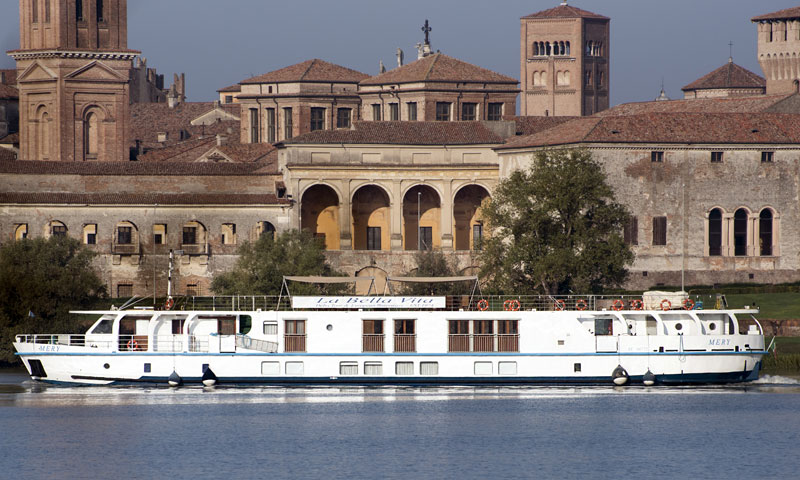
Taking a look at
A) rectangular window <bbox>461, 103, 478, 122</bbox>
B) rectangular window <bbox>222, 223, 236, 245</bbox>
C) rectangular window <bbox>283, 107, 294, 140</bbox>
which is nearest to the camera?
rectangular window <bbox>222, 223, 236, 245</bbox>

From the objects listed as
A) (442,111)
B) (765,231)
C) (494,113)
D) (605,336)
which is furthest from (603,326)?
(494,113)

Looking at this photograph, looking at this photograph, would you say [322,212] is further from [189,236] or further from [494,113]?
[494,113]

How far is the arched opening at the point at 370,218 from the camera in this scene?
110 m

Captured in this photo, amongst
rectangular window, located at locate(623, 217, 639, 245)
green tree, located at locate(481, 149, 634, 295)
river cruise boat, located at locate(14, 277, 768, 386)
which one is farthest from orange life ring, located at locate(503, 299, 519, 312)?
rectangular window, located at locate(623, 217, 639, 245)

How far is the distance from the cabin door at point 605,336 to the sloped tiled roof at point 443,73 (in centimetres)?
5407

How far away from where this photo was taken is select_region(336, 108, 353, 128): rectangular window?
126500 mm

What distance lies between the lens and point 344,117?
126812 mm

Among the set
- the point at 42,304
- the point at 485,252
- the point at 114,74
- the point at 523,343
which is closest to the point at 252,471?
the point at 523,343

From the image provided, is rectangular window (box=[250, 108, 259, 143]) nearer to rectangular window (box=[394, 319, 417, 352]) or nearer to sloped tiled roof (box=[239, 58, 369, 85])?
sloped tiled roof (box=[239, 58, 369, 85])

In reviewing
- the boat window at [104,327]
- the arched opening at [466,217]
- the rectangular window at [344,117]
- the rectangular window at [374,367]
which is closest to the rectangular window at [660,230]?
the arched opening at [466,217]

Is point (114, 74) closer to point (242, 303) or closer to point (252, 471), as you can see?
point (242, 303)

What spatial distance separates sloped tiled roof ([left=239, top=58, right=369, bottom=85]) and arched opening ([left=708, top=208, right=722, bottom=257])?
34309 mm

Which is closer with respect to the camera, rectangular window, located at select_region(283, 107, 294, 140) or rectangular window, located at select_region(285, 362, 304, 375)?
rectangular window, located at select_region(285, 362, 304, 375)

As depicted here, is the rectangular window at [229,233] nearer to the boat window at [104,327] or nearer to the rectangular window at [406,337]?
the boat window at [104,327]
